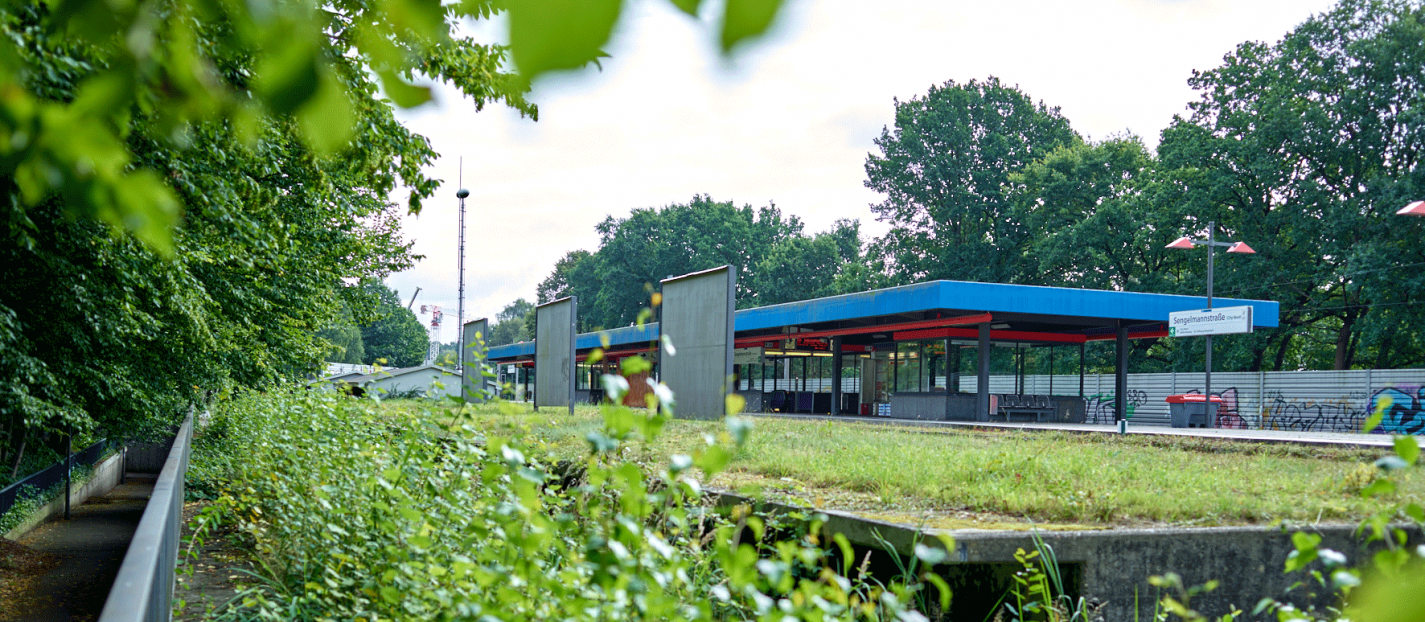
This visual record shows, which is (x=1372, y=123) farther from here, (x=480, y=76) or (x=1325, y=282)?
(x=480, y=76)

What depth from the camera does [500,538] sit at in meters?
3.80

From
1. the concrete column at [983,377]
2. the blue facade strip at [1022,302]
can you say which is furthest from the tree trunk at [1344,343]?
the concrete column at [983,377]

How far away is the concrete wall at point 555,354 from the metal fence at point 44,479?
9055 millimetres

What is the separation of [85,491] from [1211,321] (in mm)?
23146

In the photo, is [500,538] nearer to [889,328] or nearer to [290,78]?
[290,78]

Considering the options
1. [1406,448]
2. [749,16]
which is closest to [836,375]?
[1406,448]

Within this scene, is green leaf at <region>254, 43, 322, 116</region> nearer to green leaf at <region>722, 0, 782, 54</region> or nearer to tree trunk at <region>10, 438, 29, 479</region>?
green leaf at <region>722, 0, 782, 54</region>

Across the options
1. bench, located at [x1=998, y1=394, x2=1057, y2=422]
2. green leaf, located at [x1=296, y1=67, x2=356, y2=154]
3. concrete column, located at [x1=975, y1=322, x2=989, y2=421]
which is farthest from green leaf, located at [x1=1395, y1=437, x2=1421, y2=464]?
bench, located at [x1=998, y1=394, x2=1057, y2=422]

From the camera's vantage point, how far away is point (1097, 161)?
43281 mm

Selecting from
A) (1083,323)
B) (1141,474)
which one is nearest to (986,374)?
(1083,323)

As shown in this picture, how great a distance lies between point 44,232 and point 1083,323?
2381 cm

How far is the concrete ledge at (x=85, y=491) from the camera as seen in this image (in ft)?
43.9

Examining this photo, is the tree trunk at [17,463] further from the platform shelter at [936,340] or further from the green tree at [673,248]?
the green tree at [673,248]

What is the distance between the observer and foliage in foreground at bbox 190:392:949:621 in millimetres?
2477
